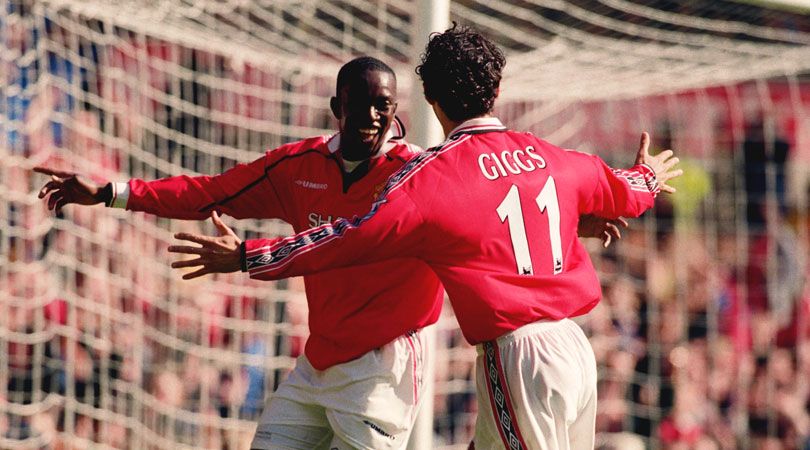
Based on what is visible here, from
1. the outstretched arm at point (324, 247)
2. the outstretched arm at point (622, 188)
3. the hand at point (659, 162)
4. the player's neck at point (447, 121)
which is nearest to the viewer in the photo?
the outstretched arm at point (324, 247)

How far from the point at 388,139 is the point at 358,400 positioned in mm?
873

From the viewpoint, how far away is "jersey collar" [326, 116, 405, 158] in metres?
4.21

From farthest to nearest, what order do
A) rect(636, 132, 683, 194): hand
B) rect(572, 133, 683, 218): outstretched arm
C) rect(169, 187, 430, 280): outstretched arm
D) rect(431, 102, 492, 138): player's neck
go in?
rect(636, 132, 683, 194): hand
rect(572, 133, 683, 218): outstretched arm
rect(431, 102, 492, 138): player's neck
rect(169, 187, 430, 280): outstretched arm

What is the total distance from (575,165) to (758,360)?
632cm

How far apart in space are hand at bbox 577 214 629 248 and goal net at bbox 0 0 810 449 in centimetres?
127

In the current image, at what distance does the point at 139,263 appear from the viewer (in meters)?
7.20

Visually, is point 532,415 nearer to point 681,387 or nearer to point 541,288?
point 541,288

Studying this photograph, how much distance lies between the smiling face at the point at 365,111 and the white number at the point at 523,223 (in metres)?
0.58

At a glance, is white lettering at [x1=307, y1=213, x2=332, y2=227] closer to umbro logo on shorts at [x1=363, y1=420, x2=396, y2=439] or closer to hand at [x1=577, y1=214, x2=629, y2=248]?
umbro logo on shorts at [x1=363, y1=420, x2=396, y2=439]

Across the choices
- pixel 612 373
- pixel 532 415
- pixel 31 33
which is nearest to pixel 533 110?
pixel 612 373

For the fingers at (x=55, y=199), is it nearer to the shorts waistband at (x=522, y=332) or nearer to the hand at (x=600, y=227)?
the shorts waistband at (x=522, y=332)

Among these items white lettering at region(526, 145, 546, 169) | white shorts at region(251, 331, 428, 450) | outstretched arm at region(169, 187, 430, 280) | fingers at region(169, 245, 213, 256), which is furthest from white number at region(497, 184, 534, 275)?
fingers at region(169, 245, 213, 256)

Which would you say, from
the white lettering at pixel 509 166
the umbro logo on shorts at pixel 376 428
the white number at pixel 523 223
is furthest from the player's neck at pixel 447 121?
the umbro logo on shorts at pixel 376 428

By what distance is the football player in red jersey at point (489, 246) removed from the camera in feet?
11.9
